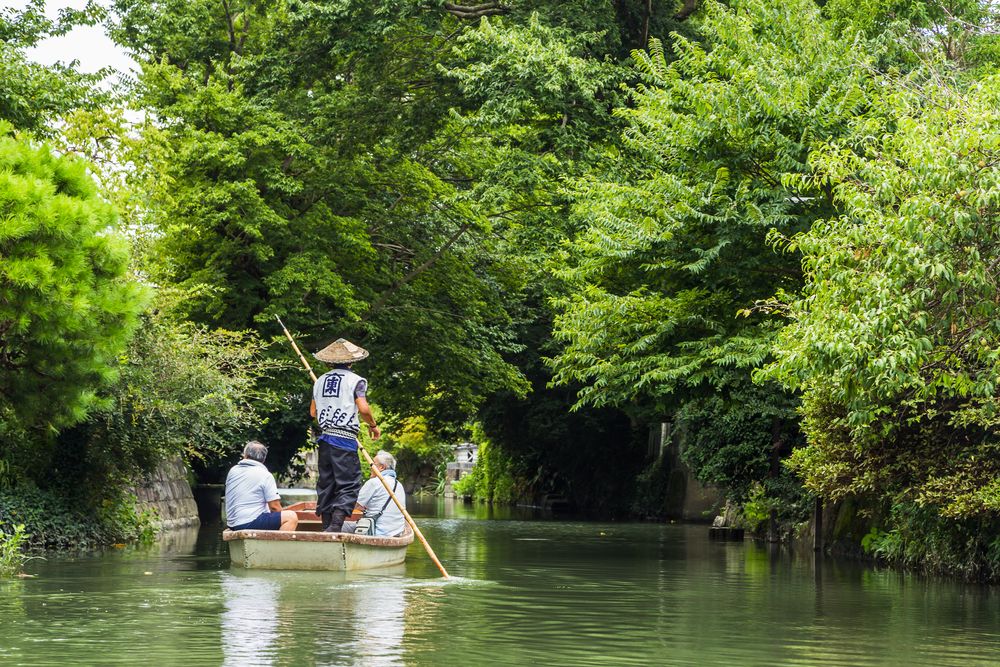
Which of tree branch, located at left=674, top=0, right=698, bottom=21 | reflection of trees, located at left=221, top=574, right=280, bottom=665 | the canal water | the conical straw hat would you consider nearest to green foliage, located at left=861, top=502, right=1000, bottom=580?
the canal water

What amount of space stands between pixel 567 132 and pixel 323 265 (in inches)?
273

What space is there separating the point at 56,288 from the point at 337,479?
408 cm

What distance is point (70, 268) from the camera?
52.0ft

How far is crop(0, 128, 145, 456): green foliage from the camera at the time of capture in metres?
15.4

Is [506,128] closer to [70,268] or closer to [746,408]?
[746,408]

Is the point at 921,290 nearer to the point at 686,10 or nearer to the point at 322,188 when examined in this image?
the point at 686,10

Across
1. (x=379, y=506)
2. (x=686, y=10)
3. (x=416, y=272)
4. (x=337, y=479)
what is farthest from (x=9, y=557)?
(x=686, y=10)

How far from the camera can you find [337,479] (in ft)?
57.3

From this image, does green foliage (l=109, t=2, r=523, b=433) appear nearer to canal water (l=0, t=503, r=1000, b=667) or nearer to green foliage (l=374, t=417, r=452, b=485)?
canal water (l=0, t=503, r=1000, b=667)

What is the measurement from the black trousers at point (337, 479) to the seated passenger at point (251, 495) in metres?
0.48

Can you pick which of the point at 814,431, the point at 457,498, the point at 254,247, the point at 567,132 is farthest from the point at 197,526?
the point at 457,498

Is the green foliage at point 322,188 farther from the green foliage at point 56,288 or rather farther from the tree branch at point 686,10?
the green foliage at point 56,288

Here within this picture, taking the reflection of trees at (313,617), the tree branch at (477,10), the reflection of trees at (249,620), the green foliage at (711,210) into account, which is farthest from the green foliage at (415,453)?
the reflection of trees at (249,620)

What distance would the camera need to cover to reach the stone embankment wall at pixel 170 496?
2852 centimetres
